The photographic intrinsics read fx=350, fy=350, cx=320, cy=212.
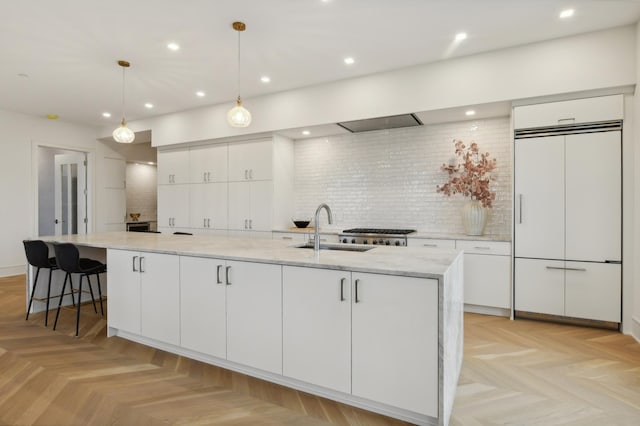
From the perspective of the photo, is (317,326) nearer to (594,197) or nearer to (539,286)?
(539,286)

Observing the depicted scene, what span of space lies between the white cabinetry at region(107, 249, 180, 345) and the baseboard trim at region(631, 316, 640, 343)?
3.92 metres

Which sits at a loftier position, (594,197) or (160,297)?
(594,197)

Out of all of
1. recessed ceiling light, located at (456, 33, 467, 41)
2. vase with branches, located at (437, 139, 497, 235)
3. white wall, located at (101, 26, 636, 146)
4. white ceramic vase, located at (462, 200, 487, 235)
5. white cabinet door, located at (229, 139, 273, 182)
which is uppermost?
recessed ceiling light, located at (456, 33, 467, 41)

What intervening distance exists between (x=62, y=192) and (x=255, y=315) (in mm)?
6949

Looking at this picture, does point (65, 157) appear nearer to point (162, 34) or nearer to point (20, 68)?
point (20, 68)

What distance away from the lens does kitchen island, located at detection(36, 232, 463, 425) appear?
6.00 feet

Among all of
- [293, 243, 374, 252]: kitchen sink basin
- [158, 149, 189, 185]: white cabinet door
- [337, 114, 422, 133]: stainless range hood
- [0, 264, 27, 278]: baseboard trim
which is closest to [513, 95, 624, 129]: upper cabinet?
[337, 114, 422, 133]: stainless range hood

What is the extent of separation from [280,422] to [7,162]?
22.0 ft

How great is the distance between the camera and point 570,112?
11.1 ft

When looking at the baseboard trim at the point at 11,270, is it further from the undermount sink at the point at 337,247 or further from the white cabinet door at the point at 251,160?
the undermount sink at the point at 337,247

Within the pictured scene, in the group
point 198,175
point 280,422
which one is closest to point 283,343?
point 280,422

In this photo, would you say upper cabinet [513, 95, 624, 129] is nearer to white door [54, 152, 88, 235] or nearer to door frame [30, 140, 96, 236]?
door frame [30, 140, 96, 236]

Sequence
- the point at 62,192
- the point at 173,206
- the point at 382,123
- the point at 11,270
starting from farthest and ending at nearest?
the point at 62,192
the point at 173,206
the point at 11,270
the point at 382,123

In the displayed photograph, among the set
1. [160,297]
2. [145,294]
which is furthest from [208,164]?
[160,297]
